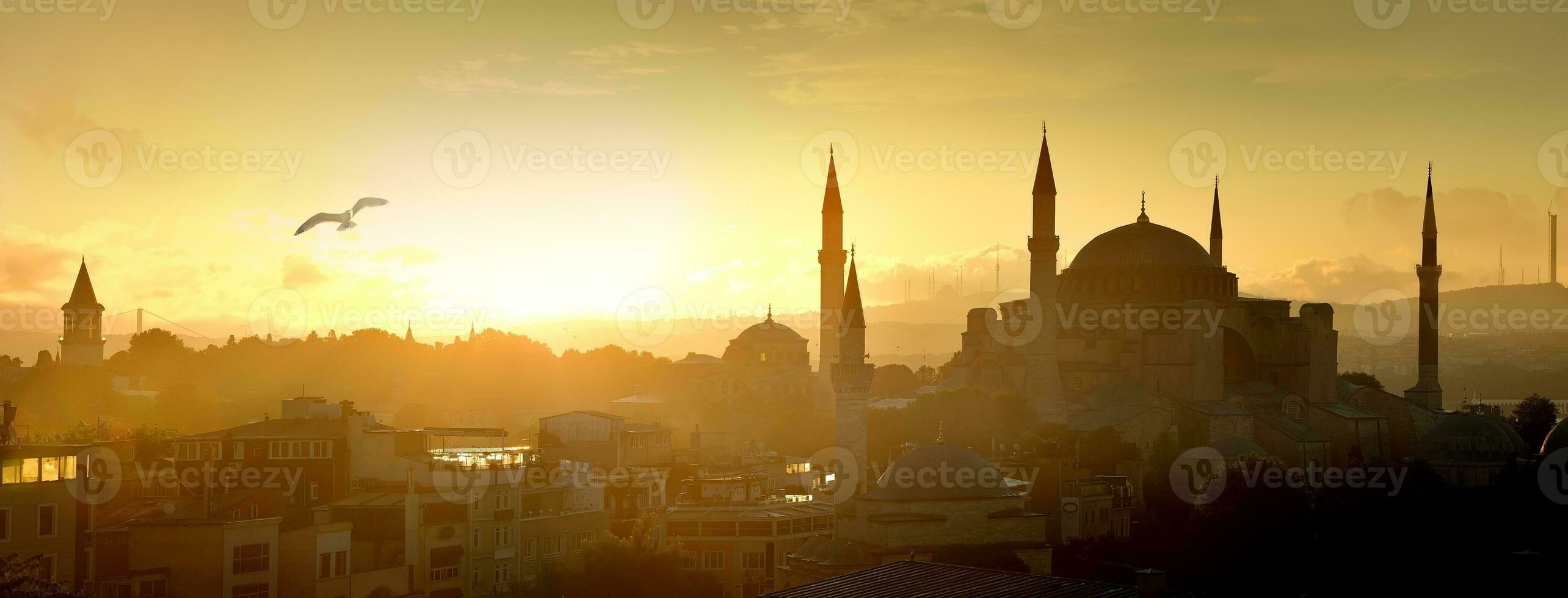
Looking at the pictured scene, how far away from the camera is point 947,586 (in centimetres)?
2834

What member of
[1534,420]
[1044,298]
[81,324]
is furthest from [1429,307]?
[81,324]

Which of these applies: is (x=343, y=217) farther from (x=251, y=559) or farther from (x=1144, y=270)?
(x=1144, y=270)

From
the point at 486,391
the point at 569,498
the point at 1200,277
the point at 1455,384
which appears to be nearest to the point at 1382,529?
the point at 569,498

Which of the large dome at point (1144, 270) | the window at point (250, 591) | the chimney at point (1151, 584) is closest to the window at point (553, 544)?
the window at point (250, 591)

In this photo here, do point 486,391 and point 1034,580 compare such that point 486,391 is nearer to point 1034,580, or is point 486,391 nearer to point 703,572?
point 703,572

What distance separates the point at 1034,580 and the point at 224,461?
1082 inches

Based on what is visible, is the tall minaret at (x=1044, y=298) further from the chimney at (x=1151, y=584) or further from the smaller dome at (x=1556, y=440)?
the chimney at (x=1151, y=584)

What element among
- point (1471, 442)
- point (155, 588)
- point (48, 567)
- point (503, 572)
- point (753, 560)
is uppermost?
point (1471, 442)

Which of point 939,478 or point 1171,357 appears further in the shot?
point 1171,357

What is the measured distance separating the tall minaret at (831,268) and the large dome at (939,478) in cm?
2016

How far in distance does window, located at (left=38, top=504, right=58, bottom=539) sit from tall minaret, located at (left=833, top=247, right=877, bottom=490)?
84.2 feet

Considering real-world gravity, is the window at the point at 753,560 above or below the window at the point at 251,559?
below

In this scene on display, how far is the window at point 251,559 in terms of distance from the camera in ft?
122

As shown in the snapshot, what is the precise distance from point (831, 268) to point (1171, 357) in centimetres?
1504
